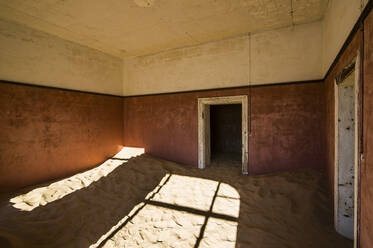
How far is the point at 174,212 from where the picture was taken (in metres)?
3.19

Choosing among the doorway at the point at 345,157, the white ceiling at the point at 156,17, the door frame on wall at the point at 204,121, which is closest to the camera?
the doorway at the point at 345,157

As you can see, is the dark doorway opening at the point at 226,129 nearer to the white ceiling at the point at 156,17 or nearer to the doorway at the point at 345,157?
the white ceiling at the point at 156,17

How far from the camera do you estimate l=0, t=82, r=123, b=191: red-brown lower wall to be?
396 cm

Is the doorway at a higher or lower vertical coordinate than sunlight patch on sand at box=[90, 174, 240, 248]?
higher

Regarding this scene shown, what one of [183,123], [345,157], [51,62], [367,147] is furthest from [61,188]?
[345,157]

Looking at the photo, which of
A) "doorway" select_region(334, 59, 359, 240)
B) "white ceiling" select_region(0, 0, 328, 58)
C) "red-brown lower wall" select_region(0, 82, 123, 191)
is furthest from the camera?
"red-brown lower wall" select_region(0, 82, 123, 191)

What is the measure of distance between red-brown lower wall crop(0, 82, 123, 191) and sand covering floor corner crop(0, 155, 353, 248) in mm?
572

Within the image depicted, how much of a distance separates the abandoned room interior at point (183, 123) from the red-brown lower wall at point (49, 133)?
0.03m

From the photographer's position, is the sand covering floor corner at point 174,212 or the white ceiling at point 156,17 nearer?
the sand covering floor corner at point 174,212

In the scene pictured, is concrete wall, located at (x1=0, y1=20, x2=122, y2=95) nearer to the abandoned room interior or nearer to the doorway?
the abandoned room interior

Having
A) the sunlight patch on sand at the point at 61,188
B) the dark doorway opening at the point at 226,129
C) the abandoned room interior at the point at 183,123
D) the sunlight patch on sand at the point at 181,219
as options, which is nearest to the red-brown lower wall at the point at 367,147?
the abandoned room interior at the point at 183,123

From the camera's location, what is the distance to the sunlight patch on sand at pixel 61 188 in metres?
3.51

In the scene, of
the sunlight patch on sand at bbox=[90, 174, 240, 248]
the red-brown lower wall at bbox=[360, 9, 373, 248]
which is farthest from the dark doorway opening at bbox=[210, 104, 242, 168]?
the red-brown lower wall at bbox=[360, 9, 373, 248]

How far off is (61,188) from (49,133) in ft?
4.81
